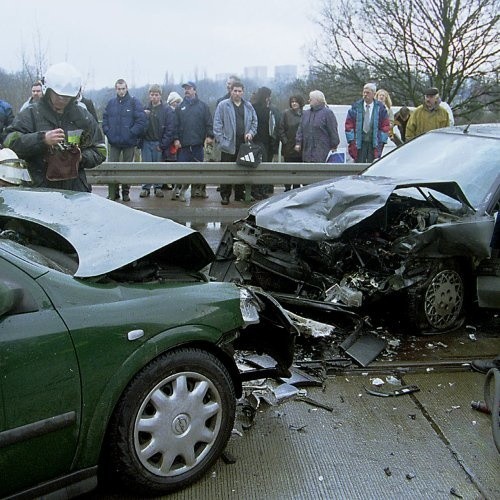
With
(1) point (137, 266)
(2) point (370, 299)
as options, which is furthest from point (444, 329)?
(1) point (137, 266)

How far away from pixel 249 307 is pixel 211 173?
20.5 feet

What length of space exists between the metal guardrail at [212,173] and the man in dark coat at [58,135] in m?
3.96

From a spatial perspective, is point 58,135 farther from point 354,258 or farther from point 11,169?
point 354,258

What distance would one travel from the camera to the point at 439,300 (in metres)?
5.19

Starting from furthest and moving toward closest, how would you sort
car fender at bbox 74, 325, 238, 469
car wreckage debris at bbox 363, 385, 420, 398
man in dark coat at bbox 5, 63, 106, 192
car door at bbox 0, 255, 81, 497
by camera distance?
man in dark coat at bbox 5, 63, 106, 192 → car wreckage debris at bbox 363, 385, 420, 398 → car fender at bbox 74, 325, 238, 469 → car door at bbox 0, 255, 81, 497

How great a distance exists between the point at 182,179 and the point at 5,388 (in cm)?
742

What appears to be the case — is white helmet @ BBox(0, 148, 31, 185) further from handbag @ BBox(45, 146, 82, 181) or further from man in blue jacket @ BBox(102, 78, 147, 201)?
man in blue jacket @ BBox(102, 78, 147, 201)

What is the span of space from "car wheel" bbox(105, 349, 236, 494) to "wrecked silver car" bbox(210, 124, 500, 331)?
2061 mm

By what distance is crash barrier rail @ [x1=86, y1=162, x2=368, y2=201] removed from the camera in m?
9.47

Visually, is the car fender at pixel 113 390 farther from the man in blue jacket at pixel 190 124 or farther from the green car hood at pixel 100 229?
the man in blue jacket at pixel 190 124

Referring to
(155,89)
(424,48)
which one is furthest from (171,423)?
(424,48)

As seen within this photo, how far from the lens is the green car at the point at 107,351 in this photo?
8.14 ft

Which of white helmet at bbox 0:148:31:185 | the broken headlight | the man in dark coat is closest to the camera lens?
the broken headlight

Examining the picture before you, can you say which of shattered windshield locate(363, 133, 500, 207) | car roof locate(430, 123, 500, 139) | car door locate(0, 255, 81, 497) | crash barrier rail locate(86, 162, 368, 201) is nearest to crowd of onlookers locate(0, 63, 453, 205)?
crash barrier rail locate(86, 162, 368, 201)
